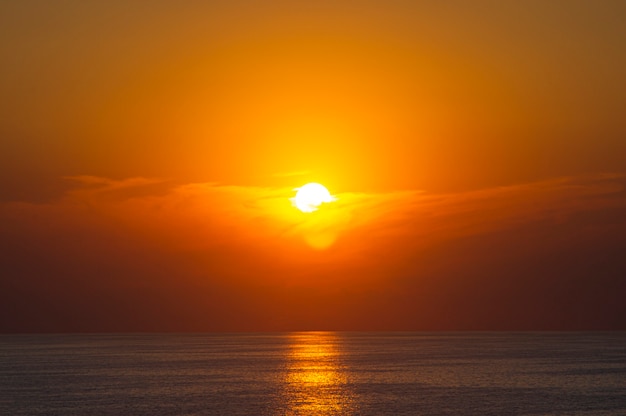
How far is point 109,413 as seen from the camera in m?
68.0

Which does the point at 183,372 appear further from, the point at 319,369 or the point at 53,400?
the point at 53,400

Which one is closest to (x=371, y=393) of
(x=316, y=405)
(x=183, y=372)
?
(x=316, y=405)

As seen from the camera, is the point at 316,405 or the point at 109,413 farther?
the point at 316,405

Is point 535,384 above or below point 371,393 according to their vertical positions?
above

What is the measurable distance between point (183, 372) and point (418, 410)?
58957 millimetres

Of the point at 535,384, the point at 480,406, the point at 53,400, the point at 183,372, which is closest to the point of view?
the point at 480,406

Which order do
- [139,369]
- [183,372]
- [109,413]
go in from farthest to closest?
[139,369], [183,372], [109,413]

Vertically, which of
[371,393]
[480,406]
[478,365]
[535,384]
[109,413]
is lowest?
[109,413]

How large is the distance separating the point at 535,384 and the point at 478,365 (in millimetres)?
43898

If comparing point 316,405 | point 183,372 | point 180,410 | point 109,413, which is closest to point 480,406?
point 316,405

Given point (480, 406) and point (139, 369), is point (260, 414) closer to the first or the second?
point (480, 406)

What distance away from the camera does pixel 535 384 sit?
322 ft

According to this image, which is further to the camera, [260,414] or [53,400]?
[53,400]

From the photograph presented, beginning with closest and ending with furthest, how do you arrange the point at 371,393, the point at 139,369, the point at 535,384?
the point at 371,393, the point at 535,384, the point at 139,369
